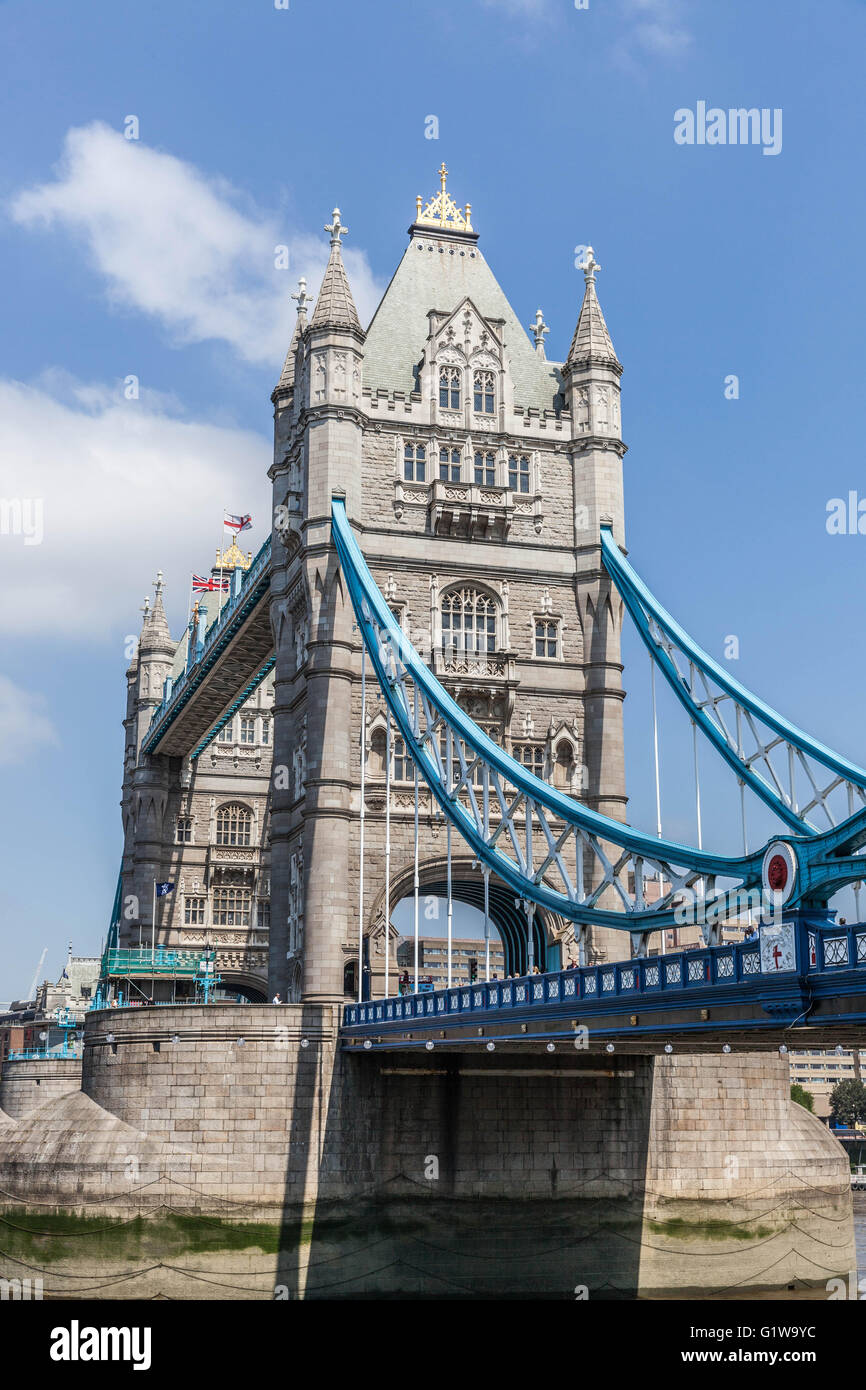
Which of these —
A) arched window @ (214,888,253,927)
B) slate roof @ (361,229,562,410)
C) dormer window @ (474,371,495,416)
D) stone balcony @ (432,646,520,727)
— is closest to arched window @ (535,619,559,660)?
stone balcony @ (432,646,520,727)

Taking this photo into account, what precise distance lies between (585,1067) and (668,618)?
1131 cm

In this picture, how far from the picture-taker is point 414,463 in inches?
1634

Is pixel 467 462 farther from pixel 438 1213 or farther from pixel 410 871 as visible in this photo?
pixel 438 1213

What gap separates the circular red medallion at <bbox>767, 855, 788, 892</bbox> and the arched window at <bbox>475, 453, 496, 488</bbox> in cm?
2480

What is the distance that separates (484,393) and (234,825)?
96.5ft

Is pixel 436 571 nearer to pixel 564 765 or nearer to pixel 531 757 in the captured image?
pixel 531 757

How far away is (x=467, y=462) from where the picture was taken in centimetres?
4178

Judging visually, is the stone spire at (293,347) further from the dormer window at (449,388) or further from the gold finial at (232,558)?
the gold finial at (232,558)

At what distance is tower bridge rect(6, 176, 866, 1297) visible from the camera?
30.7m

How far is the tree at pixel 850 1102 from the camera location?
102 meters

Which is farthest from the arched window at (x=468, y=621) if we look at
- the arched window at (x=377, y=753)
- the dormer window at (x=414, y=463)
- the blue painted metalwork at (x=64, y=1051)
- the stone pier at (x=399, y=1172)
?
the blue painted metalwork at (x=64, y=1051)

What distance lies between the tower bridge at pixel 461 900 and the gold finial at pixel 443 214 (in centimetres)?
11

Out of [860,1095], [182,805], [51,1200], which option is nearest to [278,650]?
[51,1200]

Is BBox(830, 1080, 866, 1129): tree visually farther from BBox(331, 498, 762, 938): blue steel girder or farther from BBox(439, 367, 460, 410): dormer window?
BBox(439, 367, 460, 410): dormer window
